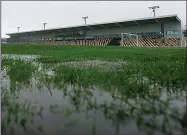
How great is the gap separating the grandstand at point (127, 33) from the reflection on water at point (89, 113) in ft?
173

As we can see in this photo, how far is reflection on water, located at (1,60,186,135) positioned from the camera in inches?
117

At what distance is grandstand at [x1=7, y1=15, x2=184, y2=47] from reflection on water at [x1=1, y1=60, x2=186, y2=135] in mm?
52652

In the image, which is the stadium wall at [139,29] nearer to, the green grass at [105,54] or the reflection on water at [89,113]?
the green grass at [105,54]

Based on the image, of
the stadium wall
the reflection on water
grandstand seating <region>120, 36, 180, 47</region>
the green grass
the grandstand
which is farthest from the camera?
the stadium wall

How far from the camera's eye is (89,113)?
350 cm

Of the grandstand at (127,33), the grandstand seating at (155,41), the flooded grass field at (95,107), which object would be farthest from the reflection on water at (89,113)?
the grandstand seating at (155,41)

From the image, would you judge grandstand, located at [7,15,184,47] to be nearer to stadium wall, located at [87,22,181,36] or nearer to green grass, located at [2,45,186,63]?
stadium wall, located at [87,22,181,36]

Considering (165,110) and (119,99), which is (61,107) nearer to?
(119,99)

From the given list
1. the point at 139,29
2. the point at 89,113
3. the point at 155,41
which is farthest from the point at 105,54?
the point at 139,29

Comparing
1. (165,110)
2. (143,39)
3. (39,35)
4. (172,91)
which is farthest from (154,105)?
(39,35)

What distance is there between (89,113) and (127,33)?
64278 millimetres

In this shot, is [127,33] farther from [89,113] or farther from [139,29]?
[89,113]

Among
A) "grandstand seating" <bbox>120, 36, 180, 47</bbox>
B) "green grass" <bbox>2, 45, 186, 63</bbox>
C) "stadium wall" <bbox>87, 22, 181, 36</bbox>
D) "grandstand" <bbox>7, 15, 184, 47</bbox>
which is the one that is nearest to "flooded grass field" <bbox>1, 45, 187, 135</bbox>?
"green grass" <bbox>2, 45, 186, 63</bbox>

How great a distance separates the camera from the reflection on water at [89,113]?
9.75 ft
